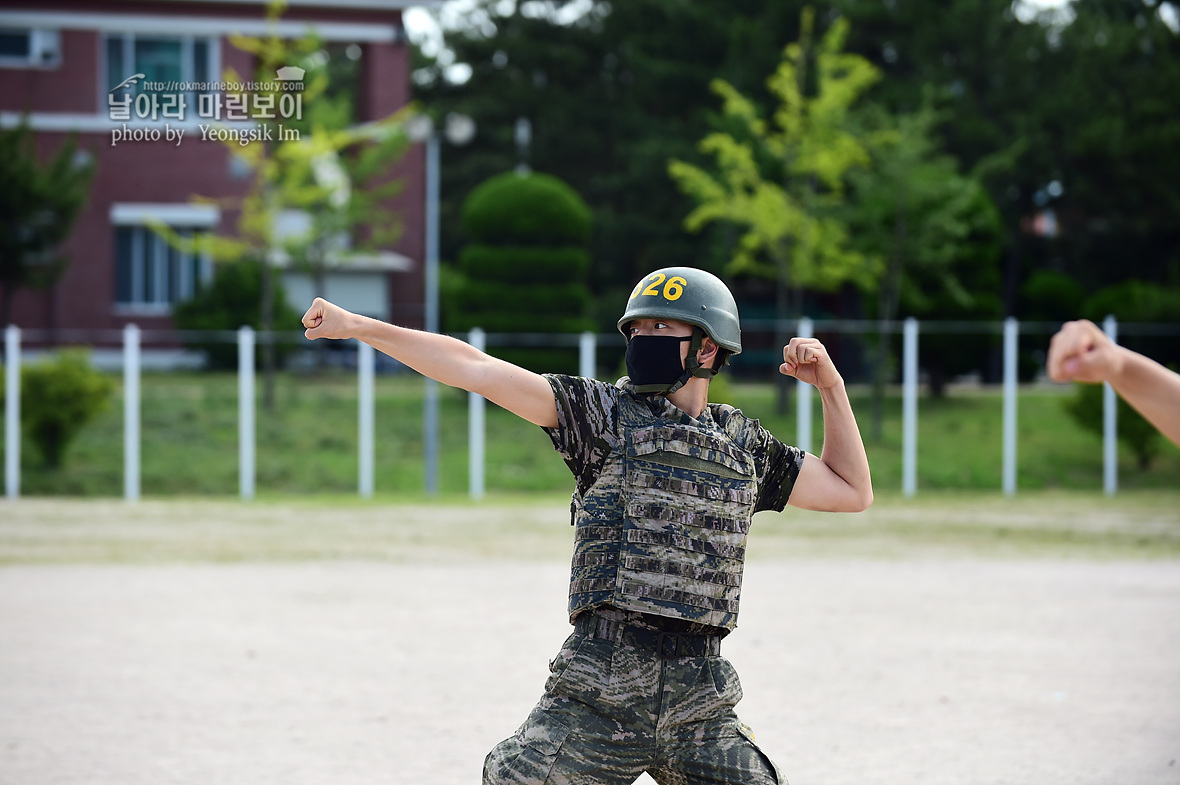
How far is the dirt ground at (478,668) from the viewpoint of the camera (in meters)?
6.12

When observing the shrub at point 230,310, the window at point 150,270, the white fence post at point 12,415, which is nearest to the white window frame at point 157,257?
Result: the window at point 150,270

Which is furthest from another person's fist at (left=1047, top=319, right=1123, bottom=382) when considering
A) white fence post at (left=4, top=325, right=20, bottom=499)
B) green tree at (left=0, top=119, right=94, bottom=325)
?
green tree at (left=0, top=119, right=94, bottom=325)

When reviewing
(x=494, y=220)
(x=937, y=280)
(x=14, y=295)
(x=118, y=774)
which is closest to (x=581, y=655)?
(x=118, y=774)

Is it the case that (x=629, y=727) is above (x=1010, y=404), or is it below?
below

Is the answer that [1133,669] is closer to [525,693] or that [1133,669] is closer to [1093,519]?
[525,693]

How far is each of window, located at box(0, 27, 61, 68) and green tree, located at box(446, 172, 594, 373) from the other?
10.9 metres

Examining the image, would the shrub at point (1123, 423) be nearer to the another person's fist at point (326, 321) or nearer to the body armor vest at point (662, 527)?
the body armor vest at point (662, 527)

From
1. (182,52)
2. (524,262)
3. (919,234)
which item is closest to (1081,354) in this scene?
(524,262)

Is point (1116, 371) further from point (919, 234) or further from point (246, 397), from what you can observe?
point (919, 234)

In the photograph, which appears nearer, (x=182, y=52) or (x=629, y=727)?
(x=629, y=727)

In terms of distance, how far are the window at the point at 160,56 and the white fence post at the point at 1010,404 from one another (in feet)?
63.5

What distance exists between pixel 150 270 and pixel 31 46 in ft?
18.3

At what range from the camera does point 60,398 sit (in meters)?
20.1

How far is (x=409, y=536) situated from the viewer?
15.2 meters
